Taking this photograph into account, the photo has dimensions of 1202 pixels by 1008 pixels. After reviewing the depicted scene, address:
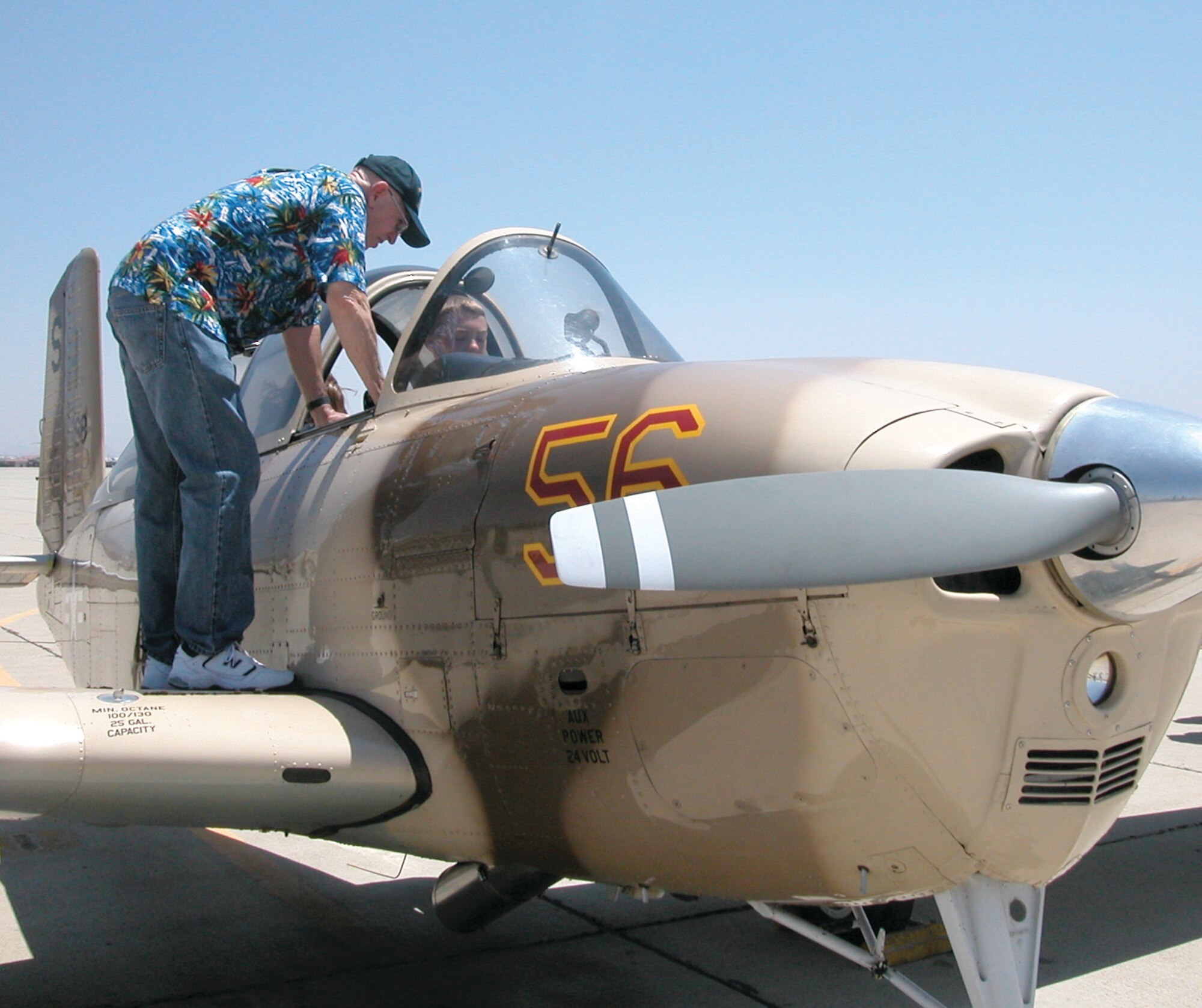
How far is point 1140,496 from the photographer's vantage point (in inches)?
88.9

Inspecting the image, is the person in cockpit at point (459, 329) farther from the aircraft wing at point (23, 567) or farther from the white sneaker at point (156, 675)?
the aircraft wing at point (23, 567)

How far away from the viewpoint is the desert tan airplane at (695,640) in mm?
2279

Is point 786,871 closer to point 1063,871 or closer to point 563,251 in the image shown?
point 1063,871

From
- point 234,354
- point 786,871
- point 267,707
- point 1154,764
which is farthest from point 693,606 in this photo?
point 1154,764

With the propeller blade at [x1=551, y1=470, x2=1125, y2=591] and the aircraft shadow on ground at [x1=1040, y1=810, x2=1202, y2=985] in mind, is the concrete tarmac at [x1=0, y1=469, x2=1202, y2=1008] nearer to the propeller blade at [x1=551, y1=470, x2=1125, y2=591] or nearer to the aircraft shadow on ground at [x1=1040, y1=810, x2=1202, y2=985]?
the aircraft shadow on ground at [x1=1040, y1=810, x2=1202, y2=985]

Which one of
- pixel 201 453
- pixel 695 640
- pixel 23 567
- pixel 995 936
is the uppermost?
pixel 201 453

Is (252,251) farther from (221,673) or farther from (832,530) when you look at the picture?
(832,530)

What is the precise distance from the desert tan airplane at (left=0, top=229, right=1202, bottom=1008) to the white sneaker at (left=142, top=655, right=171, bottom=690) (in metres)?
0.36

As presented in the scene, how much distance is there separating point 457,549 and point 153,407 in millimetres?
1211

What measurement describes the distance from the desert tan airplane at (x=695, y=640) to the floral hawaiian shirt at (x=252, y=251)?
0.36 m

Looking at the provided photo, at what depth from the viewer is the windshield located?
386 cm

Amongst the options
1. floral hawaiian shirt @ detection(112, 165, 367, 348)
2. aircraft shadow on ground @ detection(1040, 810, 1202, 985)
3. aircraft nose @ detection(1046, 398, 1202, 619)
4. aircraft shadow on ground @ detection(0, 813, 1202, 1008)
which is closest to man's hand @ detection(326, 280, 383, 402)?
floral hawaiian shirt @ detection(112, 165, 367, 348)

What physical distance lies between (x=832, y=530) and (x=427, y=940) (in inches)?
130

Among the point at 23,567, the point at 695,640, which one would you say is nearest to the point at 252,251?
the point at 695,640
